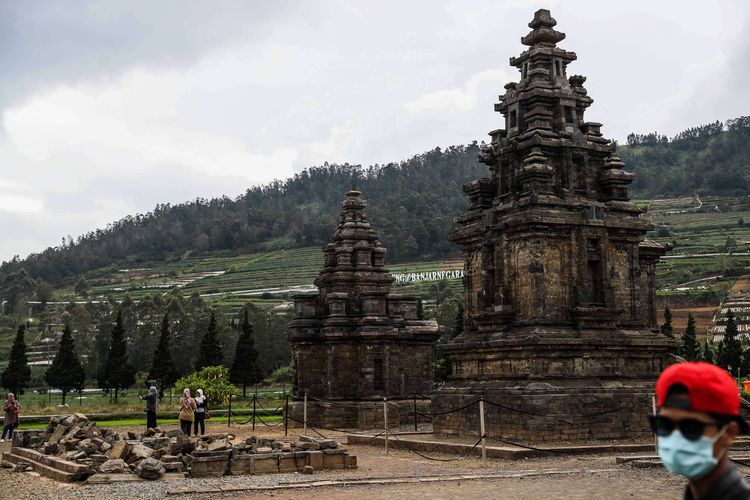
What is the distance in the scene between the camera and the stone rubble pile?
54.7ft

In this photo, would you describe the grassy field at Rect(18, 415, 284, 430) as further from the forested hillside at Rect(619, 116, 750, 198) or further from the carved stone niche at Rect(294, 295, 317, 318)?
the forested hillside at Rect(619, 116, 750, 198)

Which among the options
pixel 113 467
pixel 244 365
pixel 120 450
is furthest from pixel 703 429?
pixel 244 365

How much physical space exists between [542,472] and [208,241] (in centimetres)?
15112

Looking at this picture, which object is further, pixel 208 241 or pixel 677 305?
pixel 208 241

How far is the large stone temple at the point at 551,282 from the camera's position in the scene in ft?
70.3

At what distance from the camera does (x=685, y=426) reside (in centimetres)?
353

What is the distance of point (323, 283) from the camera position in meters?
36.1

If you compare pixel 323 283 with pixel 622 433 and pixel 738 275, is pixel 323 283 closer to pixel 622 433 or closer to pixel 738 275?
pixel 622 433

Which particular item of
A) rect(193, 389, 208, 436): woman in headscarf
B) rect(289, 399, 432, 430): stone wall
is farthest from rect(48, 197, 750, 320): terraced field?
rect(193, 389, 208, 436): woman in headscarf

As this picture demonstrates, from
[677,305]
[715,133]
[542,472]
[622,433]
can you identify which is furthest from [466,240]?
[715,133]

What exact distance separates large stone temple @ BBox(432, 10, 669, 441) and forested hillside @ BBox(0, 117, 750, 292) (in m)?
108

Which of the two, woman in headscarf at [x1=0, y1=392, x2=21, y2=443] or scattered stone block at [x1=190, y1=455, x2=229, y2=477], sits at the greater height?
woman in headscarf at [x1=0, y1=392, x2=21, y2=443]

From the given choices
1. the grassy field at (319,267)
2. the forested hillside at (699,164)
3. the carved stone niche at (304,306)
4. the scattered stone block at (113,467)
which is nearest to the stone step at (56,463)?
the scattered stone block at (113,467)

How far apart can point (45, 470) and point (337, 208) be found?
161m
